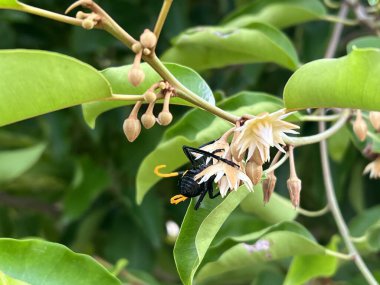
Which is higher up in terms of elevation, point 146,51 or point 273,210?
point 146,51

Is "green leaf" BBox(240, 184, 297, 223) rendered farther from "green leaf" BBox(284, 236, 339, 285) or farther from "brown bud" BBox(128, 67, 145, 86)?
"brown bud" BBox(128, 67, 145, 86)

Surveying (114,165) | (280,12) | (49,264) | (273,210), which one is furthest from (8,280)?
(114,165)

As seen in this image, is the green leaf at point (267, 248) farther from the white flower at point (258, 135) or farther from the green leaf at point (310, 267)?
the white flower at point (258, 135)

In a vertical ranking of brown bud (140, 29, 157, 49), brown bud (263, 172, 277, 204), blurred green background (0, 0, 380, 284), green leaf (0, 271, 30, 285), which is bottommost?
blurred green background (0, 0, 380, 284)

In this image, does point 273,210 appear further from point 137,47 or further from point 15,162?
point 15,162

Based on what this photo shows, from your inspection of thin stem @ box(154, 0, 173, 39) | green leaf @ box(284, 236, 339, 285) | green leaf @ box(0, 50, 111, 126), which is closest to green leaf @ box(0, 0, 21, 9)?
green leaf @ box(0, 50, 111, 126)

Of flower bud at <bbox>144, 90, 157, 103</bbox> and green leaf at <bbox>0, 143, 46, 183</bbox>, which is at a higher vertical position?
flower bud at <bbox>144, 90, 157, 103</bbox>

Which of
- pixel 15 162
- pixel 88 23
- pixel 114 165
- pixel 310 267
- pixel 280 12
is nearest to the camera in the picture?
pixel 88 23
